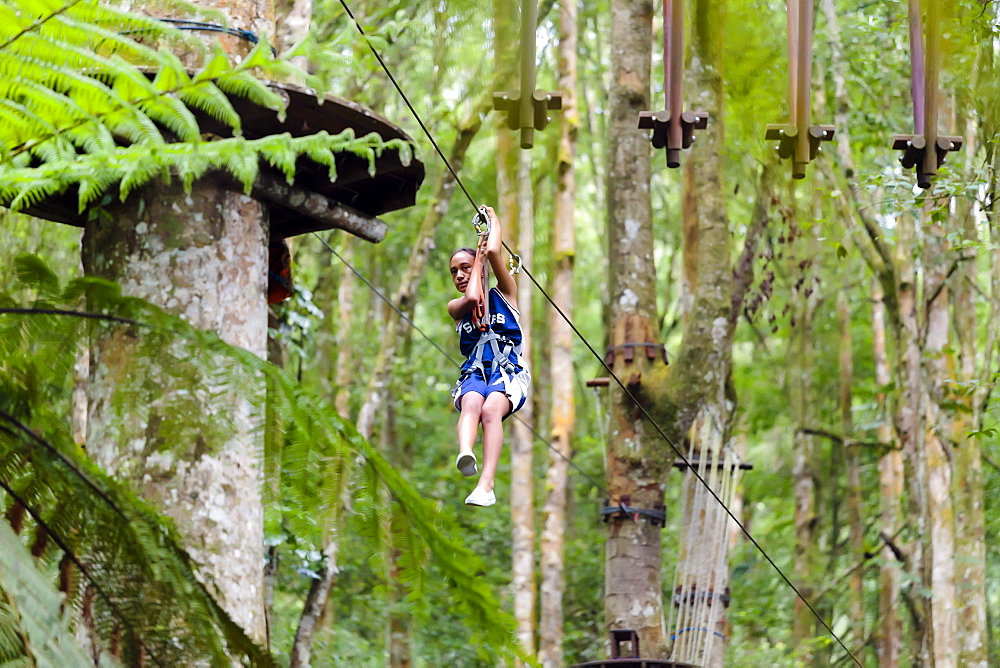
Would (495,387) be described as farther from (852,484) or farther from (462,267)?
(852,484)

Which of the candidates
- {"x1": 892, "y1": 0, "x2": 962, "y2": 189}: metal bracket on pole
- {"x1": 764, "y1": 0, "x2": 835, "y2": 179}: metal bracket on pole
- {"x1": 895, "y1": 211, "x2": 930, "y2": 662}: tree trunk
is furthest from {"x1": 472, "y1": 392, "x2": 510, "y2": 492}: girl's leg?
{"x1": 895, "y1": 211, "x2": 930, "y2": 662}: tree trunk

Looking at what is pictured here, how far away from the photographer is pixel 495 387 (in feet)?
15.3

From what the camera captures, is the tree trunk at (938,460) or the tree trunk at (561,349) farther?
the tree trunk at (561,349)

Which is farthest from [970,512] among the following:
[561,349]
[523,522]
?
[523,522]

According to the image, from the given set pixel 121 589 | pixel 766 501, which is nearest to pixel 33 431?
pixel 121 589

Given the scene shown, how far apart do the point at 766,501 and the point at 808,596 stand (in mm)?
4925

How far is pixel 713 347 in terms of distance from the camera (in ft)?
25.8

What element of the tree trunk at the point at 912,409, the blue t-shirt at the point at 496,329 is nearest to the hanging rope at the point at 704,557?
the tree trunk at the point at 912,409

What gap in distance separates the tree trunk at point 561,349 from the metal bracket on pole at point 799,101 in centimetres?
626

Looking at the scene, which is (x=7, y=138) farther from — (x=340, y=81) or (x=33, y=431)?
(x=340, y=81)

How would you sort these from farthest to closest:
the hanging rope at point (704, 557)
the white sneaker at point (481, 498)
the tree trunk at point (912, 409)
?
the tree trunk at point (912, 409) < the hanging rope at point (704, 557) < the white sneaker at point (481, 498)

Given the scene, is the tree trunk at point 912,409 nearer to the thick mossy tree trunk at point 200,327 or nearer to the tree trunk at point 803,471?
the tree trunk at point 803,471

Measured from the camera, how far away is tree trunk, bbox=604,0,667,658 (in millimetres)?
7781

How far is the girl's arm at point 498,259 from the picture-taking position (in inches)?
179
